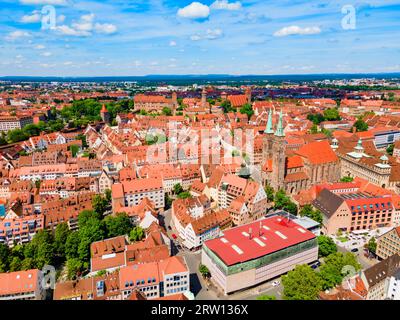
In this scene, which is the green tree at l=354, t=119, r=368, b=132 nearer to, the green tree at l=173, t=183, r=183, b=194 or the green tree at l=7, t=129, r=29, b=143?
the green tree at l=173, t=183, r=183, b=194

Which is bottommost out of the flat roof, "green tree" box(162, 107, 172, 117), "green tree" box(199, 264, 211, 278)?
"green tree" box(199, 264, 211, 278)

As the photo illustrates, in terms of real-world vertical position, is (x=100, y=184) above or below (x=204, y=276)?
above

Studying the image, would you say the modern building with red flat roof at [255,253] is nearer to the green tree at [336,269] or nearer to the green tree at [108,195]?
the green tree at [336,269]

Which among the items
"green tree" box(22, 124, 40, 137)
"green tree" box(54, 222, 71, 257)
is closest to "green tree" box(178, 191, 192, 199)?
"green tree" box(54, 222, 71, 257)
